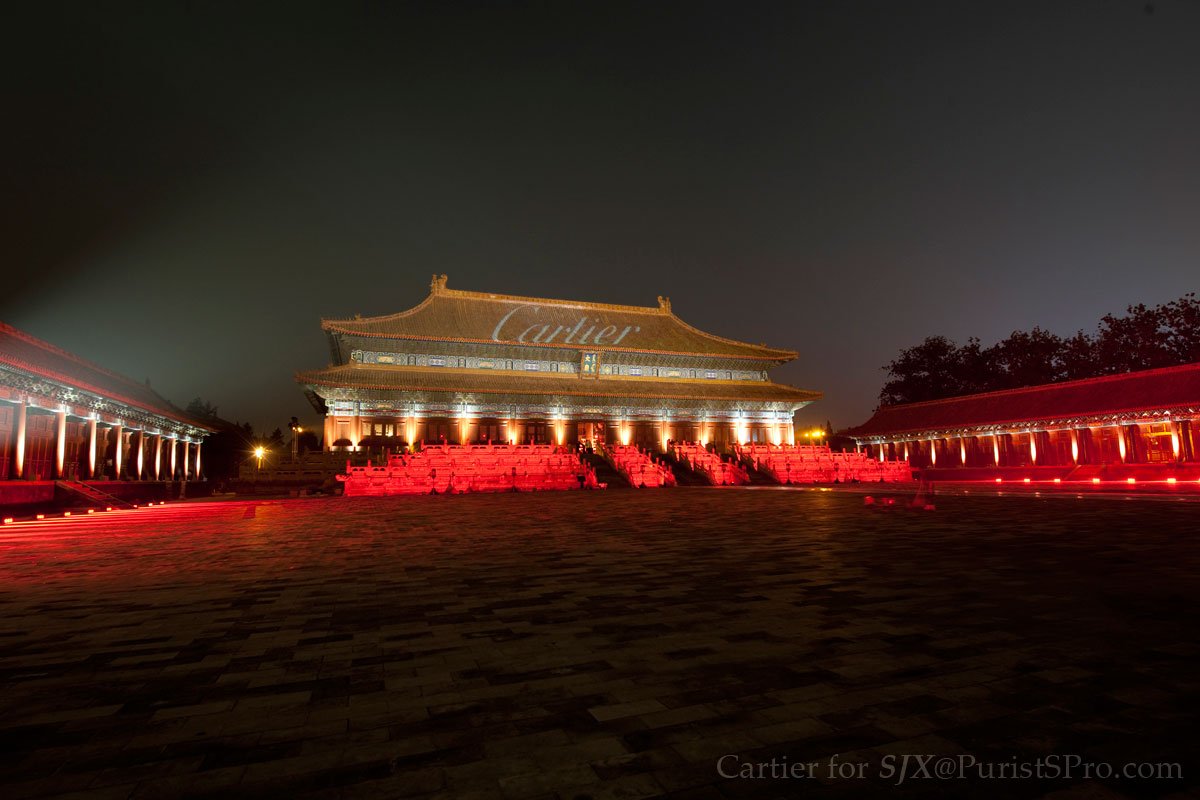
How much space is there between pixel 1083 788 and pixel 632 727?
61.8 inches

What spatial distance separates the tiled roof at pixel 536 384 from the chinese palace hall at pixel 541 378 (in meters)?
0.09

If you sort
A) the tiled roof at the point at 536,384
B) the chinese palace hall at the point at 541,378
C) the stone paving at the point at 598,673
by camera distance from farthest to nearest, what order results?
1. the chinese palace hall at the point at 541,378
2. the tiled roof at the point at 536,384
3. the stone paving at the point at 598,673

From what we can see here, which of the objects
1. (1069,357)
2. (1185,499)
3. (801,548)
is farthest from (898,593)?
(1069,357)

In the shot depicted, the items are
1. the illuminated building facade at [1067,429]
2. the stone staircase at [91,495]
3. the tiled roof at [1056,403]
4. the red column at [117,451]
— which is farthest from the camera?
the tiled roof at [1056,403]

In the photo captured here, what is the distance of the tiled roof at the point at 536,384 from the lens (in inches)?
1305

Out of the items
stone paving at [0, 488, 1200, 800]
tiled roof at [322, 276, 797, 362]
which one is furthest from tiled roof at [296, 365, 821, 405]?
stone paving at [0, 488, 1200, 800]

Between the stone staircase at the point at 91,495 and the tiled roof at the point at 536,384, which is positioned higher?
the tiled roof at the point at 536,384

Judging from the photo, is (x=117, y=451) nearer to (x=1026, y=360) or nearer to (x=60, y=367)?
(x=60, y=367)

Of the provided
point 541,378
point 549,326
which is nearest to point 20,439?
point 541,378

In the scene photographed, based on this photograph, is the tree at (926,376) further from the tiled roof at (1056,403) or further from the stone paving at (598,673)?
the stone paving at (598,673)

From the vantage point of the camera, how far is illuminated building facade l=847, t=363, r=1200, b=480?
2569 cm

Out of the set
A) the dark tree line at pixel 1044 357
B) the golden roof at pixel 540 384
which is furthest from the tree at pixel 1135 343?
the golden roof at pixel 540 384

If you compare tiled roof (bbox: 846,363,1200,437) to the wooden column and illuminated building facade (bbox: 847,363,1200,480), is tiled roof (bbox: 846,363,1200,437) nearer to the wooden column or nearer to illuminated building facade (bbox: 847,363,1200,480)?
illuminated building facade (bbox: 847,363,1200,480)

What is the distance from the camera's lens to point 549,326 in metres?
40.8
